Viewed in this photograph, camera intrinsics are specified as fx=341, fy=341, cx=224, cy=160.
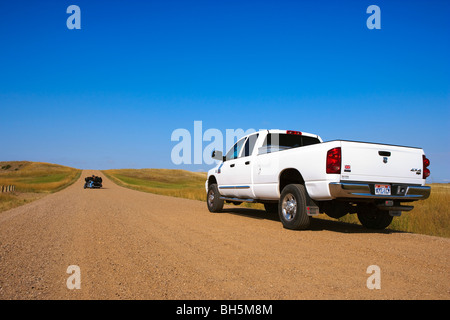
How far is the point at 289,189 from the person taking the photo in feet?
24.7

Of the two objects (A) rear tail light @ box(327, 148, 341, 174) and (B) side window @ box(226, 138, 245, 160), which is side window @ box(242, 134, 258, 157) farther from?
(A) rear tail light @ box(327, 148, 341, 174)

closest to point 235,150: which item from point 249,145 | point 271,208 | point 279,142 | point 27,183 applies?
point 249,145

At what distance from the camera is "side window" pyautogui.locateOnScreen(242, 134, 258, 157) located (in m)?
9.67

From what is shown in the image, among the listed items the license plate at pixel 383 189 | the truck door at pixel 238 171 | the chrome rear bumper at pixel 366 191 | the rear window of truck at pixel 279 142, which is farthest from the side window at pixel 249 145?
the license plate at pixel 383 189

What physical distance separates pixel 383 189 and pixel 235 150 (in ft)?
16.3

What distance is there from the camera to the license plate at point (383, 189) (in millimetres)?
6668

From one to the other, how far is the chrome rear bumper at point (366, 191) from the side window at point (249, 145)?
3.55m

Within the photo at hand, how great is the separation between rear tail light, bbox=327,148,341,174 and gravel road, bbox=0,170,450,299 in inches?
52.6

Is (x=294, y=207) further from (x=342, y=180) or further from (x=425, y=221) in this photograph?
(x=425, y=221)

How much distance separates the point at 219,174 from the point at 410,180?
5944 mm

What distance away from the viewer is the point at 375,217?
801 centimetres

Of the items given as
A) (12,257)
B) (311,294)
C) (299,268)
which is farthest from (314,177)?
(12,257)

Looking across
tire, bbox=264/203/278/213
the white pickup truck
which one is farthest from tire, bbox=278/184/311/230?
tire, bbox=264/203/278/213
